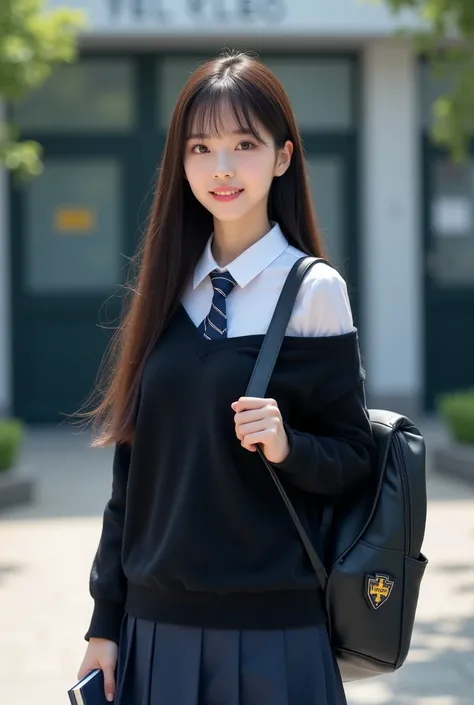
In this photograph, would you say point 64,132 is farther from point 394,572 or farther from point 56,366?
point 394,572

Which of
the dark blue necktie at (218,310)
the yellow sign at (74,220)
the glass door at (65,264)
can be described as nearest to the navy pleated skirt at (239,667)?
the dark blue necktie at (218,310)

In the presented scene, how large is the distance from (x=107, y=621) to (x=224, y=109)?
3.14 feet

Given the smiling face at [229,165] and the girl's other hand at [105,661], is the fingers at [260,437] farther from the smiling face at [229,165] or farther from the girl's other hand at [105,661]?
the girl's other hand at [105,661]

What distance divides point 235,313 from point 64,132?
9.92m

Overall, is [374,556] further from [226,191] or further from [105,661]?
[226,191]

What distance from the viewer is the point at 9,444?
28.1ft

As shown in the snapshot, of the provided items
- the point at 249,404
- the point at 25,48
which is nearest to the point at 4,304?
the point at 25,48

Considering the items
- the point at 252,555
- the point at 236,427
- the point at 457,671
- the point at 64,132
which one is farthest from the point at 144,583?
the point at 64,132

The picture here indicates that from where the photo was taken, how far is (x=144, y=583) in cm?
237

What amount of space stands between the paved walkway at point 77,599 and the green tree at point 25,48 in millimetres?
2161

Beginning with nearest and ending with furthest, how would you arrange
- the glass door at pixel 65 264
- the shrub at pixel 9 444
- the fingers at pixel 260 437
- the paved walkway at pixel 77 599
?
the fingers at pixel 260 437 < the paved walkway at pixel 77 599 < the shrub at pixel 9 444 < the glass door at pixel 65 264

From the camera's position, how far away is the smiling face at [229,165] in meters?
2.38

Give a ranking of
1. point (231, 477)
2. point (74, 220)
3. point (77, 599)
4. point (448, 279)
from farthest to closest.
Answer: point (448, 279) < point (74, 220) < point (77, 599) < point (231, 477)

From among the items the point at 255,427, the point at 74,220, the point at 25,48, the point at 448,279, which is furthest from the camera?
the point at 448,279
